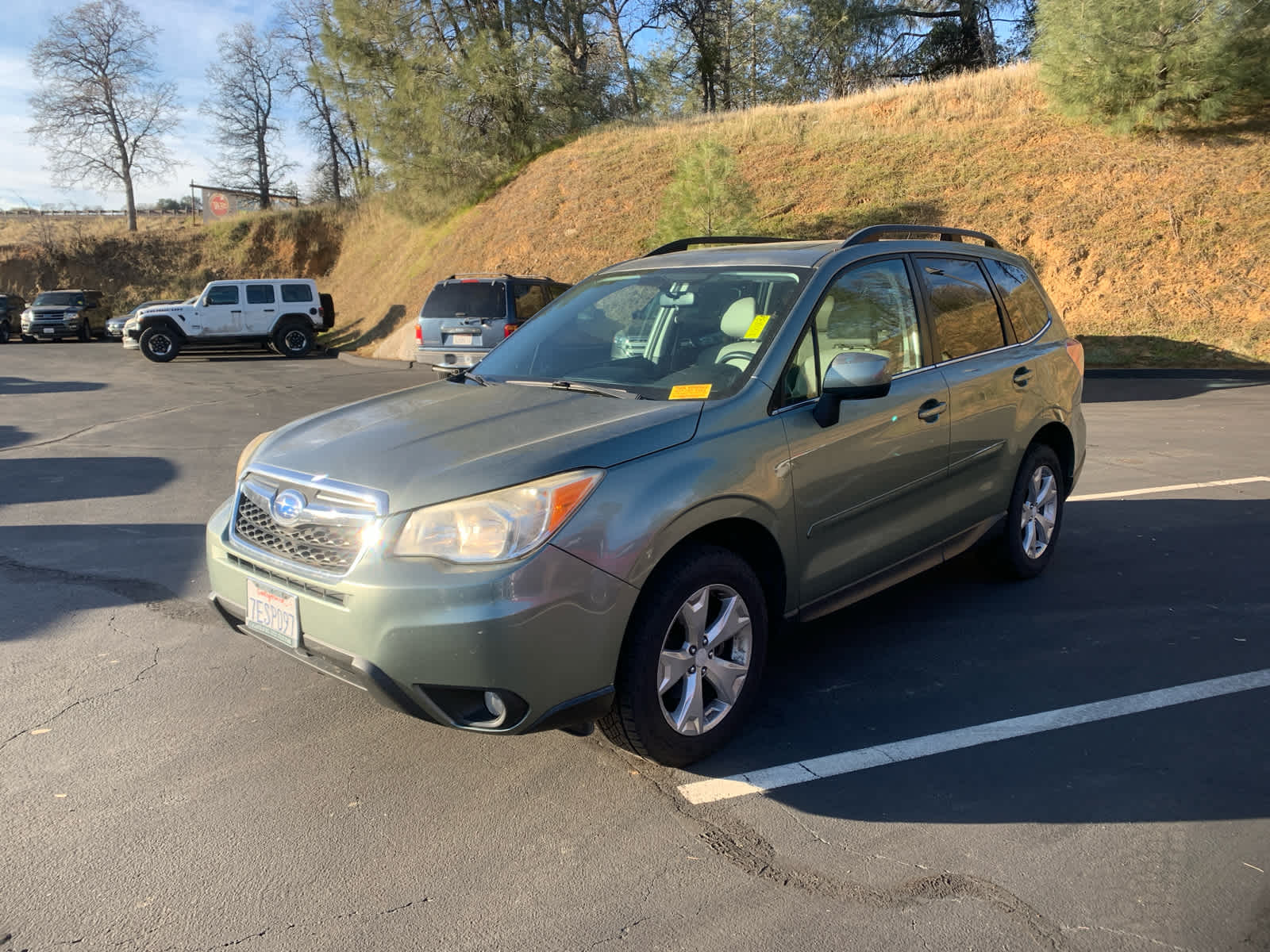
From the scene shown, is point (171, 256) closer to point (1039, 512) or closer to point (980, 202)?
point (980, 202)

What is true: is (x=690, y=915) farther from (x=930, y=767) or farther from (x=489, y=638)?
(x=930, y=767)

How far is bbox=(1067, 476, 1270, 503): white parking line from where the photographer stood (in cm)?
741

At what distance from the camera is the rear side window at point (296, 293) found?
25.3 metres

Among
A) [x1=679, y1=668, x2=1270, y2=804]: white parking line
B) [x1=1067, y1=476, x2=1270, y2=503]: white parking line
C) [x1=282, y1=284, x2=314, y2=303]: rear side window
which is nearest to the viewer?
[x1=679, y1=668, x2=1270, y2=804]: white parking line

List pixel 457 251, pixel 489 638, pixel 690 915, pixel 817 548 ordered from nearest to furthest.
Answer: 1. pixel 690 915
2. pixel 489 638
3. pixel 817 548
4. pixel 457 251

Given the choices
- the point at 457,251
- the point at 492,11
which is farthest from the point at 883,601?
the point at 492,11

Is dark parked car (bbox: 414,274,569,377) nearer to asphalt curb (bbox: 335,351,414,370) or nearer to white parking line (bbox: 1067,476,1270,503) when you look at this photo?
asphalt curb (bbox: 335,351,414,370)

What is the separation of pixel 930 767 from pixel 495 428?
1.92 m

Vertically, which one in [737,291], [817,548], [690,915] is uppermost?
[737,291]

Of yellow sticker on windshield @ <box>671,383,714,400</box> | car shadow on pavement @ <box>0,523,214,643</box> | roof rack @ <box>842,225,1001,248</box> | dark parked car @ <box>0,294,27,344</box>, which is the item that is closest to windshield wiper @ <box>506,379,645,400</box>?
yellow sticker on windshield @ <box>671,383,714,400</box>

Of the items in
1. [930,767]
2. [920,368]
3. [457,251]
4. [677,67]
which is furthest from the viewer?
[677,67]

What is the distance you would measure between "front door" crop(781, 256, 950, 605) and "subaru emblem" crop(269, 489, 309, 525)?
5.68ft

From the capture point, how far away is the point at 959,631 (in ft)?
15.0

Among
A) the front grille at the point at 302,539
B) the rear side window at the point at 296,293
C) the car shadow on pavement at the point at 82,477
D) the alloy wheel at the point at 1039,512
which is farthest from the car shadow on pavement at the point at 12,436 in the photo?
the rear side window at the point at 296,293
